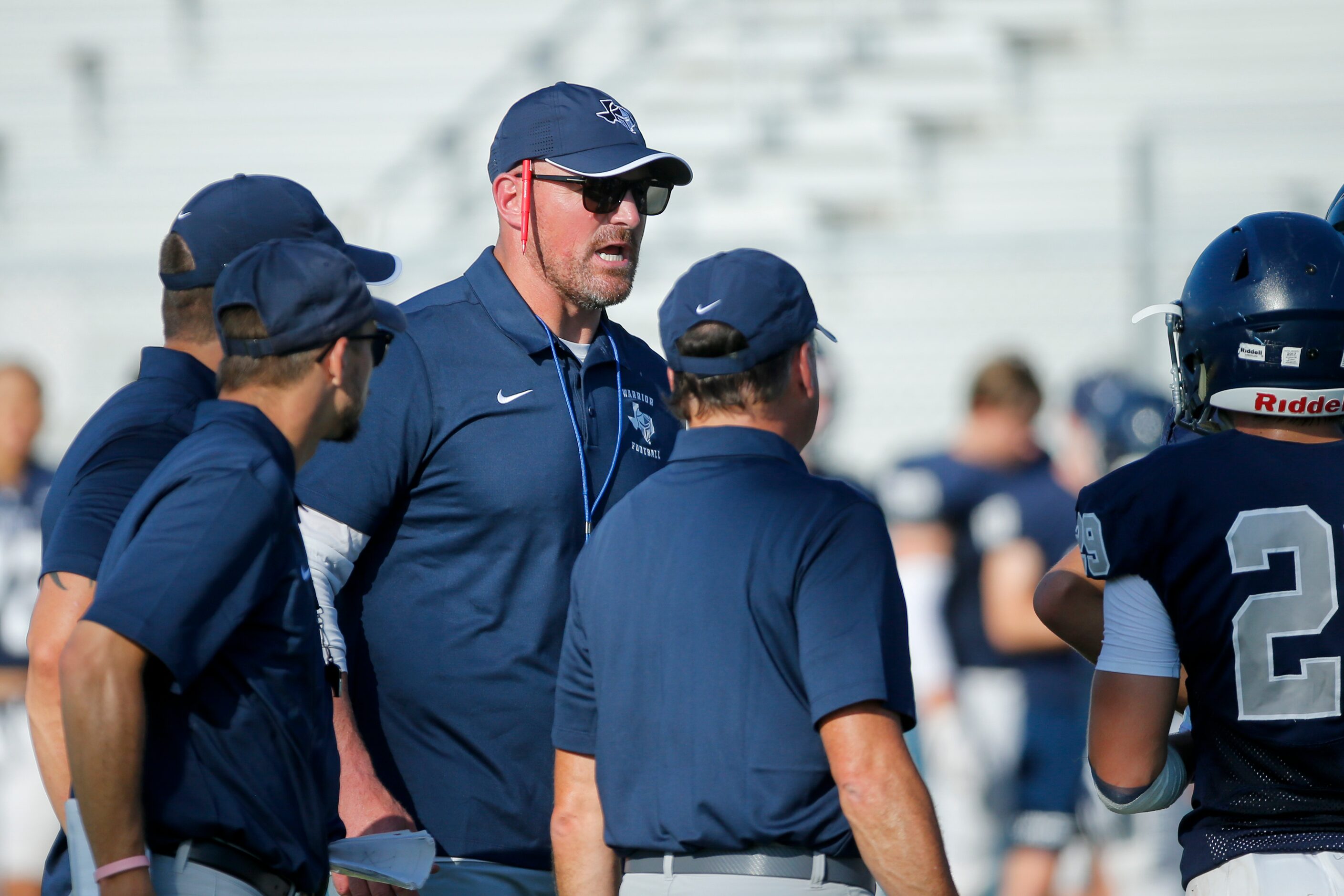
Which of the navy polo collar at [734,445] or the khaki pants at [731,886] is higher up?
the navy polo collar at [734,445]

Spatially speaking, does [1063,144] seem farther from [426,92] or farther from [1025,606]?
[1025,606]

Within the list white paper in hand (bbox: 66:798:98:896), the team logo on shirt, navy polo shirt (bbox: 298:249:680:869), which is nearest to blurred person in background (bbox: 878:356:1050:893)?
the team logo on shirt

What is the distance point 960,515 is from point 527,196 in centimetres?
342

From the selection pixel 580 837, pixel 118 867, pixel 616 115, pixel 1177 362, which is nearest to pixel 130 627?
pixel 118 867

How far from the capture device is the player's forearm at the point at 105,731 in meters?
2.01

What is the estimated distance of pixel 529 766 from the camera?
111 inches

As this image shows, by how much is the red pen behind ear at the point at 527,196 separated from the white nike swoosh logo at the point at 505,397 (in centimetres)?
34

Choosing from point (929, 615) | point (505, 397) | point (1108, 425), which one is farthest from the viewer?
point (1108, 425)

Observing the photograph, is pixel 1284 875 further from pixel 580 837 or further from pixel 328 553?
pixel 328 553

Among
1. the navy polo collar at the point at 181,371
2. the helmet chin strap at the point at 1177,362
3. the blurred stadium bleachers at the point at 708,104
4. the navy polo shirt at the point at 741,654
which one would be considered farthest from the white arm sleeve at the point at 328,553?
the blurred stadium bleachers at the point at 708,104

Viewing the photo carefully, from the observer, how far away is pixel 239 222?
256cm

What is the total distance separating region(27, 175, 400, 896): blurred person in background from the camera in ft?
7.87

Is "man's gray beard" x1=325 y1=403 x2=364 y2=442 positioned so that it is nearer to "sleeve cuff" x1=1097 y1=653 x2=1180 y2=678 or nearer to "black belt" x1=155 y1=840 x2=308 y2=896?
"black belt" x1=155 y1=840 x2=308 y2=896

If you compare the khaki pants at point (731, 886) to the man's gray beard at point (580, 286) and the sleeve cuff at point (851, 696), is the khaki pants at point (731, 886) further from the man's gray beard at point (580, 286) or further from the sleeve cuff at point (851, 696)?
the man's gray beard at point (580, 286)
